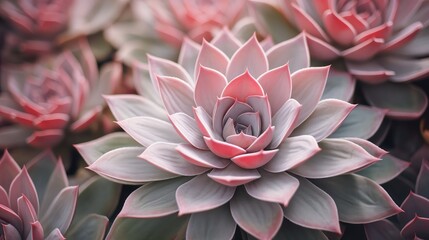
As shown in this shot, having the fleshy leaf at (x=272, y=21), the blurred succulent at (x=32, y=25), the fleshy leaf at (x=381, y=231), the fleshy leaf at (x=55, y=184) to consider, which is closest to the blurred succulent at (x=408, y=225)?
the fleshy leaf at (x=381, y=231)

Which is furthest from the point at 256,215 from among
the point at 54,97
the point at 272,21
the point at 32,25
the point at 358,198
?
the point at 32,25

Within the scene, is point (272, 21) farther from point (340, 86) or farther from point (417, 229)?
point (417, 229)

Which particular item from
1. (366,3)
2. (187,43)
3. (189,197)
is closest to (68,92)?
(187,43)

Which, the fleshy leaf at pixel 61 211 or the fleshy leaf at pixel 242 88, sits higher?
the fleshy leaf at pixel 242 88

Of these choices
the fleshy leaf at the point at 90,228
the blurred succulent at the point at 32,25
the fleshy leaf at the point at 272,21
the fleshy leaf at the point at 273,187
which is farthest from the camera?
the blurred succulent at the point at 32,25

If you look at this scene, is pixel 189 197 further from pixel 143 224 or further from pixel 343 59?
pixel 343 59

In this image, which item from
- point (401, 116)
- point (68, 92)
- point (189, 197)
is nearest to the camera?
point (189, 197)

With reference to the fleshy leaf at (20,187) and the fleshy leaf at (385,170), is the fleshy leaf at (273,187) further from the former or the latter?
the fleshy leaf at (20,187)
